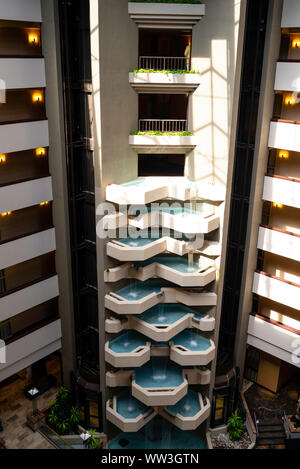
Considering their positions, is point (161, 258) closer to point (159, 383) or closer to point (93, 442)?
point (159, 383)

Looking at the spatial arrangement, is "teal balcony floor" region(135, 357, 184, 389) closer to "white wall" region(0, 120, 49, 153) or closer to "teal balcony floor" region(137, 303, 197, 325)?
"teal balcony floor" region(137, 303, 197, 325)

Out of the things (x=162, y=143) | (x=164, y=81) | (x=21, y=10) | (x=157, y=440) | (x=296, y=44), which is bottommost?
(x=157, y=440)

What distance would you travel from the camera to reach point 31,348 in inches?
1077

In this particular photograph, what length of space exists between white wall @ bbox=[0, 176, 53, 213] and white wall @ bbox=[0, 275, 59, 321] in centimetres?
487

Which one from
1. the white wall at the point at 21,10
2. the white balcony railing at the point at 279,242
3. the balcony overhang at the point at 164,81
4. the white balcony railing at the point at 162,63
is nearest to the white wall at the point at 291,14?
the balcony overhang at the point at 164,81

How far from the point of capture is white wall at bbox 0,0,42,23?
2197cm

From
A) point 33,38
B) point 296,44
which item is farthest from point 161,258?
point 33,38

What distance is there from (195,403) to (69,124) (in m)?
17.7

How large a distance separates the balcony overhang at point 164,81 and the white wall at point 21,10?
18.7 feet

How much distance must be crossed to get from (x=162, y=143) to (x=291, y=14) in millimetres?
9177

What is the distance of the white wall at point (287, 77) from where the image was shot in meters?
23.5

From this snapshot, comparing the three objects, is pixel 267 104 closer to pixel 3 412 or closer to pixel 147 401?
pixel 147 401

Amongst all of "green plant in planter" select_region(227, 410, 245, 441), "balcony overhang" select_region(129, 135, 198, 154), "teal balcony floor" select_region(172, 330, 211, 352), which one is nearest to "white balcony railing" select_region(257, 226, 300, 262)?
"teal balcony floor" select_region(172, 330, 211, 352)

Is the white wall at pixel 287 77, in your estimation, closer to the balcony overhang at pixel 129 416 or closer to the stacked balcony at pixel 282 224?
the stacked balcony at pixel 282 224
